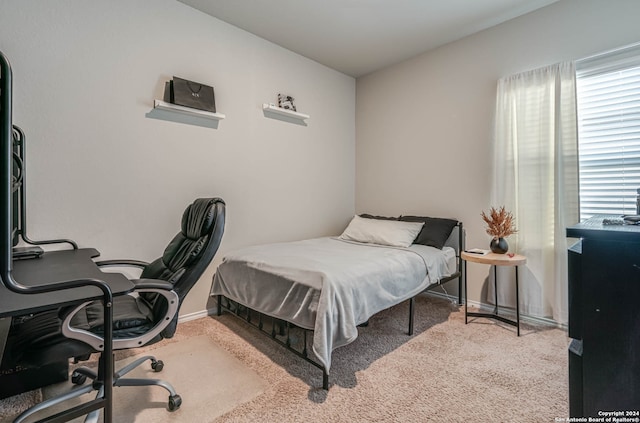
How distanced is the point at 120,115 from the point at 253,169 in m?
1.24

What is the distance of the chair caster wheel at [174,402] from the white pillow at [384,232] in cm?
211

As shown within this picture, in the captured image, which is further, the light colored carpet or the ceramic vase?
the ceramic vase

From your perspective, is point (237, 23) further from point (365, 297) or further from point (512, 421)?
point (512, 421)

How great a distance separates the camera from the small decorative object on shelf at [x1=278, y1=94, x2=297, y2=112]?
3.41m

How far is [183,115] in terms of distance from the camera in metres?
2.75

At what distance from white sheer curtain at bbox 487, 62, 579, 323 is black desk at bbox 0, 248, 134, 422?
119 inches

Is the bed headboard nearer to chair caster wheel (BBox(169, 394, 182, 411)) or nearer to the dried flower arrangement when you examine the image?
A: the dried flower arrangement

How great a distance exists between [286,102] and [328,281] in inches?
90.5

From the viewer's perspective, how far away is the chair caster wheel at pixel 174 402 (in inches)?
62.9

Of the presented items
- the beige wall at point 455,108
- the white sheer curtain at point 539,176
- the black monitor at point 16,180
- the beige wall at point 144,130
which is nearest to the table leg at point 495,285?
the white sheer curtain at point 539,176

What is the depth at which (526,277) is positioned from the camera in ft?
9.02

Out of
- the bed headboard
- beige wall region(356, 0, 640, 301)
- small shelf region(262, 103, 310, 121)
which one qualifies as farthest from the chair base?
beige wall region(356, 0, 640, 301)

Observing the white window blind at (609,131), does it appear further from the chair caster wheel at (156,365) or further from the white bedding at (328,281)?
the chair caster wheel at (156,365)

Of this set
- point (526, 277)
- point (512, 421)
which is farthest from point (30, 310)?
point (526, 277)
